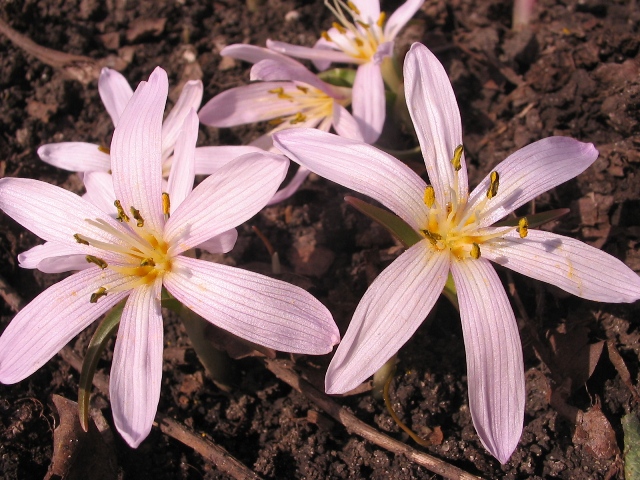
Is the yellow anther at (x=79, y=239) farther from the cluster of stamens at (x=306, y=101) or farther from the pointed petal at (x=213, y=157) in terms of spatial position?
the cluster of stamens at (x=306, y=101)

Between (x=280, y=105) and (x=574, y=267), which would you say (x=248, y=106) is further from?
(x=574, y=267)

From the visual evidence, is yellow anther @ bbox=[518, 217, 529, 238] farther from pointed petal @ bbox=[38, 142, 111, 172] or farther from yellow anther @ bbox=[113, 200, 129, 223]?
pointed petal @ bbox=[38, 142, 111, 172]

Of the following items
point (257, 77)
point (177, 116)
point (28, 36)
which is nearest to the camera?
point (257, 77)

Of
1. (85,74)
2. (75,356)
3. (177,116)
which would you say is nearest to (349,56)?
(177,116)

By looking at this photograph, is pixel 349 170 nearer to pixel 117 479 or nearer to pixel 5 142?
pixel 117 479

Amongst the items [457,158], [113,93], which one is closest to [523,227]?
[457,158]
